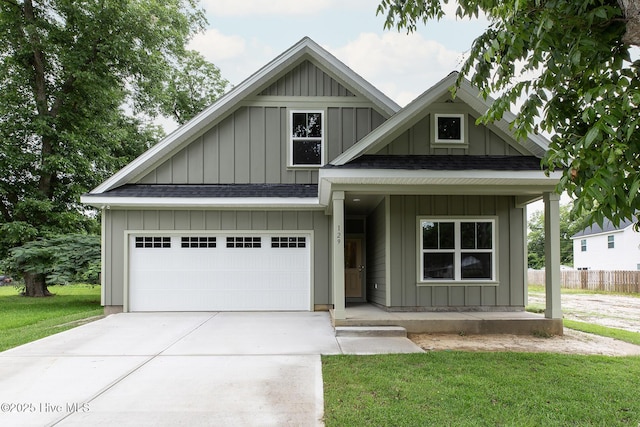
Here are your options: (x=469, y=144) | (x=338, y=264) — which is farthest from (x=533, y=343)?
(x=469, y=144)

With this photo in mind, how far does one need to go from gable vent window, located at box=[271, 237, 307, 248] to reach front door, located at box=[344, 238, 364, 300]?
222 centimetres

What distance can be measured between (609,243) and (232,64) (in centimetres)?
2781

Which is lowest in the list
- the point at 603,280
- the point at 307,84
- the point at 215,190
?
the point at 603,280

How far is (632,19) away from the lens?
3.33 m

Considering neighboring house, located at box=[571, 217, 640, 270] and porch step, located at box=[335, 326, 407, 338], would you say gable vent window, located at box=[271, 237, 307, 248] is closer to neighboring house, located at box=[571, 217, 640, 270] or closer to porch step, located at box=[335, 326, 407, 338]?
porch step, located at box=[335, 326, 407, 338]

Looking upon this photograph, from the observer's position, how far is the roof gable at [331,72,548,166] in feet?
25.3

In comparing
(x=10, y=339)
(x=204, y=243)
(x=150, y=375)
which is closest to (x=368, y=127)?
(x=204, y=243)

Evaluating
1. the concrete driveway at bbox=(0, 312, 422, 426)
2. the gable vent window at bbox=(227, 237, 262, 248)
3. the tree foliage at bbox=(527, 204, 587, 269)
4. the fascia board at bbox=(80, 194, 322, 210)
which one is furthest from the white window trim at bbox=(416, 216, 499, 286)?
the tree foliage at bbox=(527, 204, 587, 269)

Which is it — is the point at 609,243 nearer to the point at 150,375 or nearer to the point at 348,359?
the point at 348,359

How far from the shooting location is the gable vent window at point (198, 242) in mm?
10641

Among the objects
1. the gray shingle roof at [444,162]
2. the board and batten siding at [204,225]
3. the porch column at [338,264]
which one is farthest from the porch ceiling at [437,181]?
the board and batten siding at [204,225]

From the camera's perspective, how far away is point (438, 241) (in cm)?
933

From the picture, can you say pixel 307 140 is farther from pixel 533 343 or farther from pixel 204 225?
pixel 533 343

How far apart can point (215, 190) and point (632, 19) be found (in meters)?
8.77
